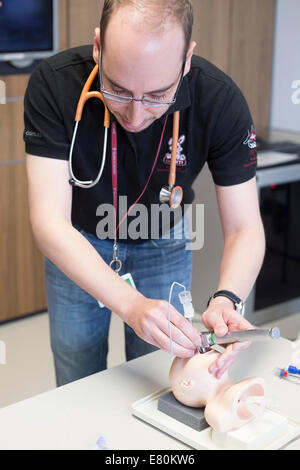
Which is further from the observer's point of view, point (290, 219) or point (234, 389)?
point (290, 219)

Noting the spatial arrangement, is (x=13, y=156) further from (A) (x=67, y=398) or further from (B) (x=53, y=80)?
(A) (x=67, y=398)

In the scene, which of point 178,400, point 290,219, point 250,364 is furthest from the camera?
point 290,219

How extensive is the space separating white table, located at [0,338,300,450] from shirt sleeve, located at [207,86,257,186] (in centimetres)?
42

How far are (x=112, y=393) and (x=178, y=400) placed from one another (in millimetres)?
150

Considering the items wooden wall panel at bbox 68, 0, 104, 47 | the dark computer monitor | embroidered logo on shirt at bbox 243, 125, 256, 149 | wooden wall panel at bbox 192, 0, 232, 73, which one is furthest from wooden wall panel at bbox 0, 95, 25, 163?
embroidered logo on shirt at bbox 243, 125, 256, 149

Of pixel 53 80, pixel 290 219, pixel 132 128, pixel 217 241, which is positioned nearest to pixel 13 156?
pixel 217 241

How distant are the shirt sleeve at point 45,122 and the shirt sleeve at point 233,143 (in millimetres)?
358

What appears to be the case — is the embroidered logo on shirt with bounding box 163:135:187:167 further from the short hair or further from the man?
the short hair

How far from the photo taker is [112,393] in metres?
1.46

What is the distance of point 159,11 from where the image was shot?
129 cm

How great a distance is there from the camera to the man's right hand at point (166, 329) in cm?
138

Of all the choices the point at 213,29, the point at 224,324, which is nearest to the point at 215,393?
the point at 224,324

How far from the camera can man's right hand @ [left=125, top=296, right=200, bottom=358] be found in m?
1.38
